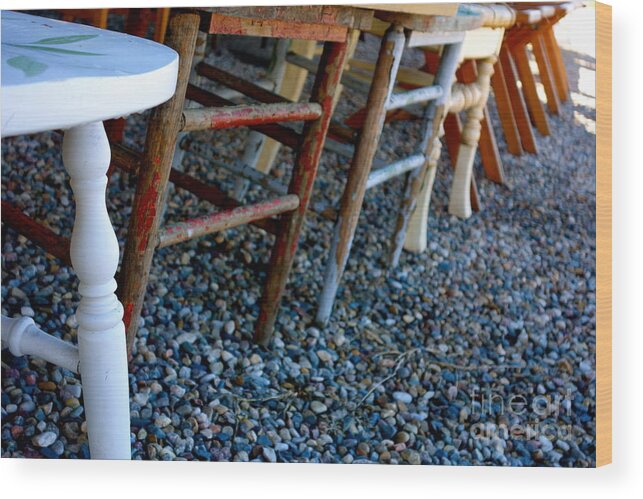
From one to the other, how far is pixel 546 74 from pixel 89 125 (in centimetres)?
80

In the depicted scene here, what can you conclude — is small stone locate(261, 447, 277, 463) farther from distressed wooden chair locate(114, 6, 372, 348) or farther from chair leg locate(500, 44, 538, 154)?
chair leg locate(500, 44, 538, 154)

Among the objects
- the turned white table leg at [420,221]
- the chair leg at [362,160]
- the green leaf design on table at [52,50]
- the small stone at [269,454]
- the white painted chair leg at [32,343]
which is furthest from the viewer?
the turned white table leg at [420,221]

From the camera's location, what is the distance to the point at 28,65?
58 centimetres

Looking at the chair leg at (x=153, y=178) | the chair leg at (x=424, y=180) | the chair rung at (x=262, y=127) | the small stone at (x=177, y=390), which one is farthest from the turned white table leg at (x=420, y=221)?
the chair leg at (x=153, y=178)

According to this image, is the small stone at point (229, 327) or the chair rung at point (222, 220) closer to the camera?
the chair rung at point (222, 220)

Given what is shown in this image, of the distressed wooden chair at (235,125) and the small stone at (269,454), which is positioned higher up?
the distressed wooden chair at (235,125)

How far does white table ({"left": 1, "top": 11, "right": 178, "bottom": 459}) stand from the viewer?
0.54m

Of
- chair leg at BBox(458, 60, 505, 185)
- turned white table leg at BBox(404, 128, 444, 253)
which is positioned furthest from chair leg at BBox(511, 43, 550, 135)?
turned white table leg at BBox(404, 128, 444, 253)

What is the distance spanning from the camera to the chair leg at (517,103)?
4.39 feet

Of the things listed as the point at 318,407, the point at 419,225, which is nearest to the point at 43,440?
the point at 318,407

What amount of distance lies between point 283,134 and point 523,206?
56 centimetres

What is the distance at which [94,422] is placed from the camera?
2.68 ft

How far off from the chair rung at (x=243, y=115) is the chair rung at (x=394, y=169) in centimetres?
28

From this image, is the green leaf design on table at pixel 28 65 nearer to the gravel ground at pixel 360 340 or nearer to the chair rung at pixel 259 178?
the gravel ground at pixel 360 340
